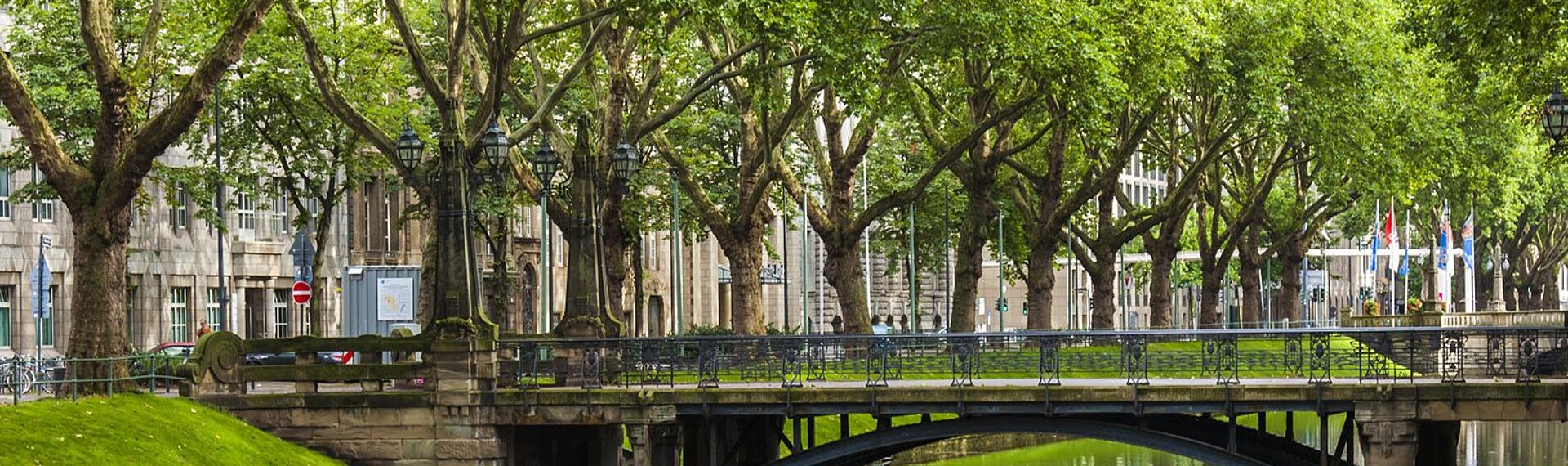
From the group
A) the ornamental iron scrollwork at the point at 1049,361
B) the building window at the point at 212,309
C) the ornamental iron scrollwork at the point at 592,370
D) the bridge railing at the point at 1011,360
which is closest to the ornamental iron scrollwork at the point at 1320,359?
the bridge railing at the point at 1011,360

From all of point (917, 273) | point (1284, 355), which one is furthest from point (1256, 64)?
point (917, 273)

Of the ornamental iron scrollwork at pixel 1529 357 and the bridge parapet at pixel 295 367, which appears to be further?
the bridge parapet at pixel 295 367

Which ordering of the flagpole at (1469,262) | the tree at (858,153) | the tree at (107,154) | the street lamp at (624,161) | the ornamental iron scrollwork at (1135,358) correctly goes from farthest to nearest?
1. the flagpole at (1469,262)
2. the tree at (858,153)
3. the street lamp at (624,161)
4. the ornamental iron scrollwork at (1135,358)
5. the tree at (107,154)

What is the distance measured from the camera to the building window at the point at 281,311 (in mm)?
76938

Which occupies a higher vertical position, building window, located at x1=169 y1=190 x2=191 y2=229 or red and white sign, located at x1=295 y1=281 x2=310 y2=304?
building window, located at x1=169 y1=190 x2=191 y2=229

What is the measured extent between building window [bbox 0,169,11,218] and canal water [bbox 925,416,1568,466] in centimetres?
2343

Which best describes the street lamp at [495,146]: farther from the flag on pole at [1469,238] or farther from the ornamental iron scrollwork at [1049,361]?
the flag on pole at [1469,238]

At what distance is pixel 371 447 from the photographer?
40812 mm

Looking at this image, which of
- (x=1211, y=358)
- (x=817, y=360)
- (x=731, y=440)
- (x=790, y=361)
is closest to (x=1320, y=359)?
(x=1211, y=358)

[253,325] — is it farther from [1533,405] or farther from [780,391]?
[1533,405]

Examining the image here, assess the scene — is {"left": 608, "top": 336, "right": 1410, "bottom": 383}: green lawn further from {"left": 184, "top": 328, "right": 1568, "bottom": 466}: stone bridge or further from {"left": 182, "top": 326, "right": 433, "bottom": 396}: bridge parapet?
{"left": 182, "top": 326, "right": 433, "bottom": 396}: bridge parapet

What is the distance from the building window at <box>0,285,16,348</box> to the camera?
62.9m

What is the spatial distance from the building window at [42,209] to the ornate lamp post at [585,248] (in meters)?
20.9

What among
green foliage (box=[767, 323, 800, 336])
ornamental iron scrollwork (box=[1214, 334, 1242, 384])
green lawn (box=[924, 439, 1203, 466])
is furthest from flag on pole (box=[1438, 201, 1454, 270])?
ornamental iron scrollwork (box=[1214, 334, 1242, 384])
